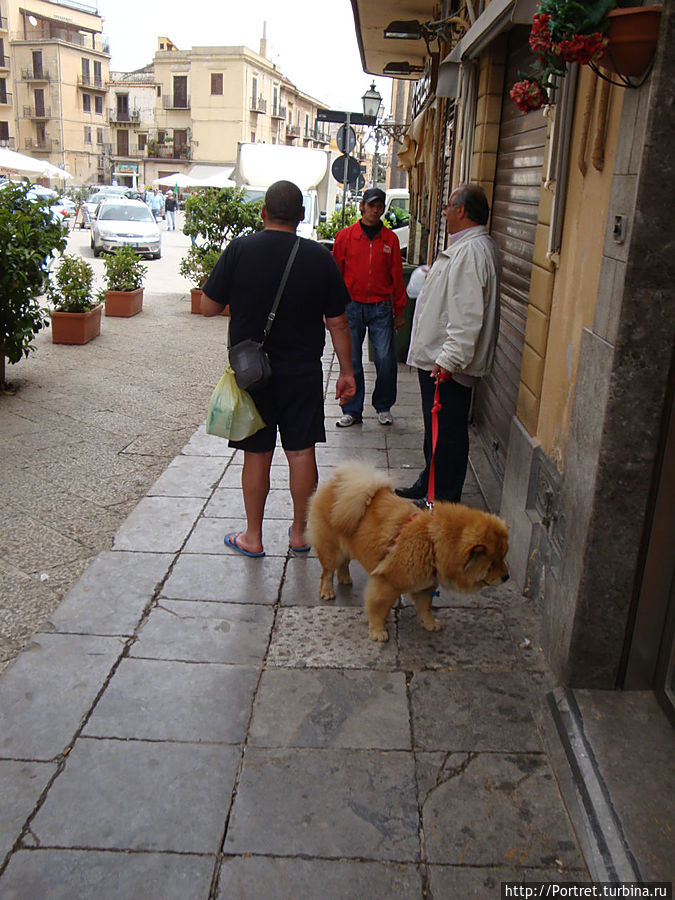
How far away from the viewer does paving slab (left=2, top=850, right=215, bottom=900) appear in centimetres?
219

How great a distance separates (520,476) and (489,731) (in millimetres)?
1464

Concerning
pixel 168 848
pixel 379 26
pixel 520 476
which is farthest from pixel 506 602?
pixel 379 26

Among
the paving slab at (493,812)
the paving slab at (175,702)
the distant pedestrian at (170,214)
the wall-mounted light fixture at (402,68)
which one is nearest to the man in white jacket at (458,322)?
the paving slab at (175,702)

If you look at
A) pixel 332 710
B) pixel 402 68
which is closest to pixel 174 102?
pixel 402 68

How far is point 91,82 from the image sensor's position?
223 ft

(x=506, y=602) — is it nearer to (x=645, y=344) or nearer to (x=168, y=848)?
(x=645, y=344)

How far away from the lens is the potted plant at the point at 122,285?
12.7m

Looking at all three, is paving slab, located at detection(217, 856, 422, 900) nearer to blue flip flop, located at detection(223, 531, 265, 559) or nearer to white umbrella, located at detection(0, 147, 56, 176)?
blue flip flop, located at detection(223, 531, 265, 559)

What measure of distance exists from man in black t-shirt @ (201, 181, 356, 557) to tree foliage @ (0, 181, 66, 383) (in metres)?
4.24

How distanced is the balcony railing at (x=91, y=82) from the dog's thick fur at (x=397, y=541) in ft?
244

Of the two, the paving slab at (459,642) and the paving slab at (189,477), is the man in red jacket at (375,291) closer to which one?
the paving slab at (189,477)

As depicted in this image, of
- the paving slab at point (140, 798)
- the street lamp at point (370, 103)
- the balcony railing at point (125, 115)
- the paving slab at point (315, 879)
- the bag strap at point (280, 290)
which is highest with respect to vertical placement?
the balcony railing at point (125, 115)

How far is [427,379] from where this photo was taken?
4.80 m

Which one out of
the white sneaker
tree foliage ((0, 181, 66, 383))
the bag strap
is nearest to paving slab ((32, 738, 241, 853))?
the bag strap
